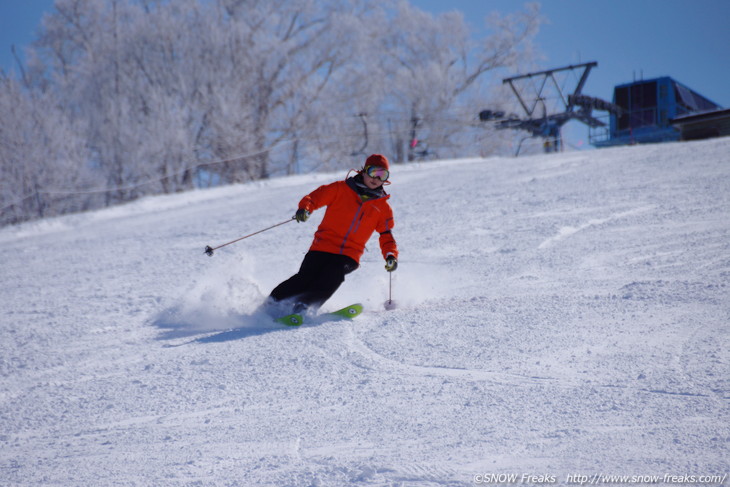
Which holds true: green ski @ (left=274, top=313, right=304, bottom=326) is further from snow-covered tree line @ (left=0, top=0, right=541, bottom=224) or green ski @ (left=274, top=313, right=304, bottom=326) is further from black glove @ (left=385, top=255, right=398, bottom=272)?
snow-covered tree line @ (left=0, top=0, right=541, bottom=224)

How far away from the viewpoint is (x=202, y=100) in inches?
961

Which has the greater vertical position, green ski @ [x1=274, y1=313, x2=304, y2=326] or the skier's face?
the skier's face

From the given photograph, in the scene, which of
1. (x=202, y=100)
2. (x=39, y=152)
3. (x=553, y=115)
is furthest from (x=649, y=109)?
(x=39, y=152)

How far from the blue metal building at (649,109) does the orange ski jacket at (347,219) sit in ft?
85.2

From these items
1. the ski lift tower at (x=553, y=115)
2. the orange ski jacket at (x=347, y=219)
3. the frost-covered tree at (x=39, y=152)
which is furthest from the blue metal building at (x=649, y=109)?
the orange ski jacket at (x=347, y=219)

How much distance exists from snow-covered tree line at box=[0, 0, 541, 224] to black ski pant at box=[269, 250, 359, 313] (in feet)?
51.3

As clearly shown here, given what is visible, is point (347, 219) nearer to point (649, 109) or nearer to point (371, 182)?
point (371, 182)

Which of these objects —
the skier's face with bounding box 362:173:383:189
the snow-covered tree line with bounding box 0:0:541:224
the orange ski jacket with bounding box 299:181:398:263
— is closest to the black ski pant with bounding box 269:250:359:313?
the orange ski jacket with bounding box 299:181:398:263

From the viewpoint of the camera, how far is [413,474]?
6.52 ft

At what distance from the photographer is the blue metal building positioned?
94.7ft

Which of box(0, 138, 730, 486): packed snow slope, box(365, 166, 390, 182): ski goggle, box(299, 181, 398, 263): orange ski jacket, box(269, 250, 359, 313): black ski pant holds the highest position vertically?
box(365, 166, 390, 182): ski goggle

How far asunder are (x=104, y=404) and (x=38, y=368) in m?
1.06

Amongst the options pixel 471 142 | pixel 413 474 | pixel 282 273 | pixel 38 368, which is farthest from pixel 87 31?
pixel 413 474

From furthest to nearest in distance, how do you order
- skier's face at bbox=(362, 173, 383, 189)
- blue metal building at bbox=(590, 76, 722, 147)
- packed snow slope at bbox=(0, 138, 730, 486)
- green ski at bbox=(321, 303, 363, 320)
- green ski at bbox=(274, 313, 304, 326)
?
1. blue metal building at bbox=(590, 76, 722, 147)
2. skier's face at bbox=(362, 173, 383, 189)
3. green ski at bbox=(321, 303, 363, 320)
4. green ski at bbox=(274, 313, 304, 326)
5. packed snow slope at bbox=(0, 138, 730, 486)
